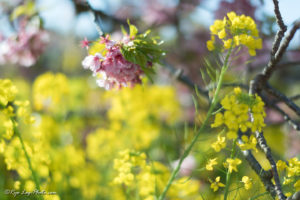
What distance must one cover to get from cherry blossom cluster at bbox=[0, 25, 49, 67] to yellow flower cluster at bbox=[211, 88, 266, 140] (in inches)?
32.4

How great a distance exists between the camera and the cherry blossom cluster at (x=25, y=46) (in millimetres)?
1069

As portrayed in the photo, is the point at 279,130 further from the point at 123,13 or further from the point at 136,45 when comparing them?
the point at 136,45

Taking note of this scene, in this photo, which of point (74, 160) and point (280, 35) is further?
point (74, 160)

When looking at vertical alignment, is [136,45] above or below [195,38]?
below

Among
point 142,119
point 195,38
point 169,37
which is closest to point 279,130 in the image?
point 195,38

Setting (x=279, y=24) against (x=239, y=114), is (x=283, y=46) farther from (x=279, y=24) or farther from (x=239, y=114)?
(x=239, y=114)

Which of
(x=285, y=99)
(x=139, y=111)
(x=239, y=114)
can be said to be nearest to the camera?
(x=239, y=114)

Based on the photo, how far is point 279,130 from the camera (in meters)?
1.66

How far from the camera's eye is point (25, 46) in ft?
3.55

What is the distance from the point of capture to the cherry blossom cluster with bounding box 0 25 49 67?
107 centimetres

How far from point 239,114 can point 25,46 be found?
0.86 metres

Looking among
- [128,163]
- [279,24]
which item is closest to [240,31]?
[279,24]

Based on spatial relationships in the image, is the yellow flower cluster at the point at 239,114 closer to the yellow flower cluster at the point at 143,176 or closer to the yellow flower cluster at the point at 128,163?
the yellow flower cluster at the point at 143,176

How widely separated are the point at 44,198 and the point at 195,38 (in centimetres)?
140
